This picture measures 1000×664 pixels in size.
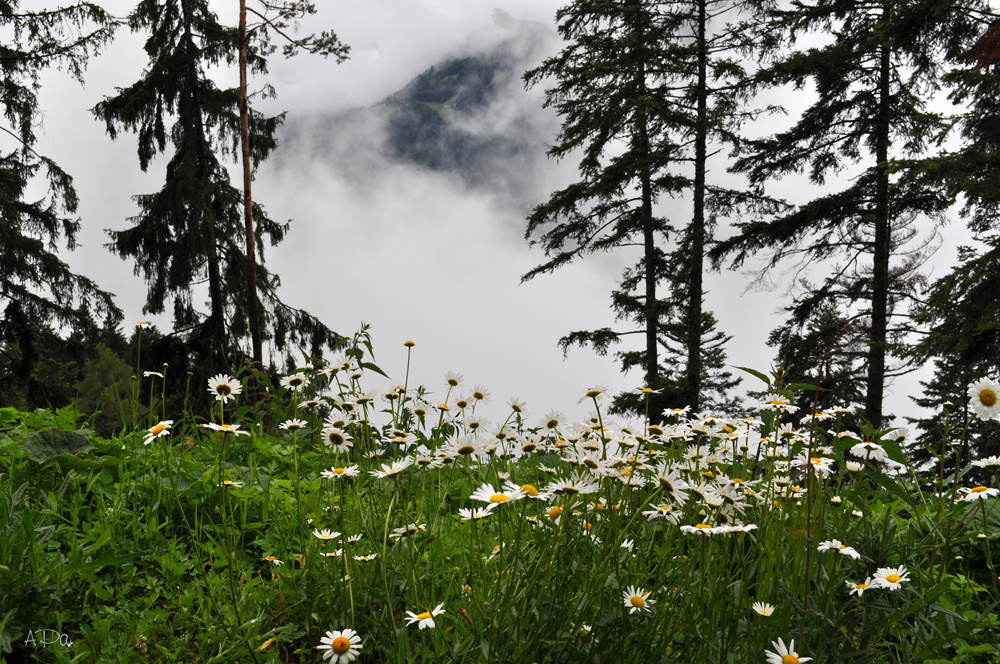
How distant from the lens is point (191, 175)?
10117 mm

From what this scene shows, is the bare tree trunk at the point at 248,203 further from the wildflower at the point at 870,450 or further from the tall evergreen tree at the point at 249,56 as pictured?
the wildflower at the point at 870,450

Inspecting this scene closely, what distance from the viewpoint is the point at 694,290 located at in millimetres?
11727

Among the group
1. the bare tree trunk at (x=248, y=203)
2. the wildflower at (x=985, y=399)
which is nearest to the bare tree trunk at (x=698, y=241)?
the bare tree trunk at (x=248, y=203)

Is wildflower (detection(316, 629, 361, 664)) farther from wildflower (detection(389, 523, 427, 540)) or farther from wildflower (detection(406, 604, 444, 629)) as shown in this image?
wildflower (detection(389, 523, 427, 540))

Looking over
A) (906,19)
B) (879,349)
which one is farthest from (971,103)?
(879,349)

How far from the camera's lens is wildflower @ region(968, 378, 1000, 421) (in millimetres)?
1771

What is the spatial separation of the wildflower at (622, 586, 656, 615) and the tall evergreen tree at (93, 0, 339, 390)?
9.36 m

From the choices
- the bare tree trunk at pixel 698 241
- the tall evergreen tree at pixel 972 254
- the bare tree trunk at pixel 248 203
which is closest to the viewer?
the tall evergreen tree at pixel 972 254

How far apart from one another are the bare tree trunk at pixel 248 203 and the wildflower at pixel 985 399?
32.6 feet

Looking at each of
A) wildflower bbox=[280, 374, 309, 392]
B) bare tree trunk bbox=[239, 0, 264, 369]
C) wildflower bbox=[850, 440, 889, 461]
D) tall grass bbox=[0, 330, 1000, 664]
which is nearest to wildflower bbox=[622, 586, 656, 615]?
tall grass bbox=[0, 330, 1000, 664]

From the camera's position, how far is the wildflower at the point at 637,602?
1.44 m

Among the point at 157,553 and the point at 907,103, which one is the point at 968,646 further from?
the point at 907,103

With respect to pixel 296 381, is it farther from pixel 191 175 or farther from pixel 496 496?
pixel 191 175

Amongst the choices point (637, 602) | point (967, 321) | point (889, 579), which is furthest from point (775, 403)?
point (967, 321)
